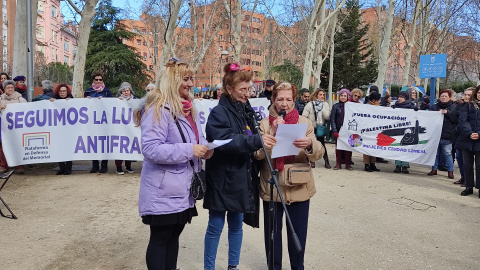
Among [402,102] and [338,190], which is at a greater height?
[402,102]

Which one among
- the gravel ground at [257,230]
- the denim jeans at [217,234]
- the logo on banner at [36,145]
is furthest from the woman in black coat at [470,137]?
the logo on banner at [36,145]

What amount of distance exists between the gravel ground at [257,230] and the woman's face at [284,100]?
5.65ft

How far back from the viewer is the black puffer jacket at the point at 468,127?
7.16 m

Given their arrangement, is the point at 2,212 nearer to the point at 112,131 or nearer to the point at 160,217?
the point at 112,131

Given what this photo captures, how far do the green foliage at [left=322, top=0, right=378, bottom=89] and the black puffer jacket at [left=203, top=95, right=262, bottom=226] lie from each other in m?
31.2

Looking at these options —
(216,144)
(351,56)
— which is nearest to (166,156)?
(216,144)

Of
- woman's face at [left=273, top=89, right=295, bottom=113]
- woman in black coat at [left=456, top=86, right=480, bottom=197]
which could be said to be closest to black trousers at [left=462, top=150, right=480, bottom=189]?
woman in black coat at [left=456, top=86, right=480, bottom=197]

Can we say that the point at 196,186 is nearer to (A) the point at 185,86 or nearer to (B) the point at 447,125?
(A) the point at 185,86

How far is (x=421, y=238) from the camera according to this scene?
5.02 meters

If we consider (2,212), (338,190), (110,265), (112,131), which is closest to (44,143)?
(112,131)

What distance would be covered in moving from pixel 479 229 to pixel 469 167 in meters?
2.19

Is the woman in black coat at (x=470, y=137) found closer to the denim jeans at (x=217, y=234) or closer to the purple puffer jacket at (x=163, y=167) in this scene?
the denim jeans at (x=217, y=234)

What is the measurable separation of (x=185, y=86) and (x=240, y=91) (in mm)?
463

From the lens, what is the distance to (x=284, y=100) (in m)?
3.41
